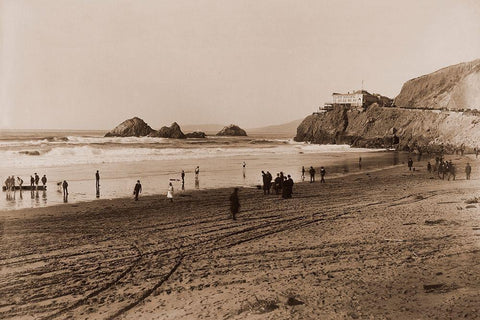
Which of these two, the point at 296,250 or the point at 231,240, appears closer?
the point at 296,250

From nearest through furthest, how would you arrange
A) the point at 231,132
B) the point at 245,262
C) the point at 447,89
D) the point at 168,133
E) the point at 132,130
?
the point at 245,262 → the point at 447,89 → the point at 168,133 → the point at 132,130 → the point at 231,132

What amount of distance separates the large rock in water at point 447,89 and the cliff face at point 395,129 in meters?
13.0

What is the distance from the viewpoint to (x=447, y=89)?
97250 millimetres

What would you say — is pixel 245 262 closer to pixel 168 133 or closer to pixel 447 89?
pixel 447 89

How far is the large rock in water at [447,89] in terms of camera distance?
8345 centimetres

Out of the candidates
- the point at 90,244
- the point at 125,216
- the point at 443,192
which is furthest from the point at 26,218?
the point at 443,192

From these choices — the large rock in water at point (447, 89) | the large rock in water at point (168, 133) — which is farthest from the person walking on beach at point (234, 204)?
the large rock in water at point (168, 133)

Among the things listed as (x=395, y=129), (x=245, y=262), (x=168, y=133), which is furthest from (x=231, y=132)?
(x=245, y=262)

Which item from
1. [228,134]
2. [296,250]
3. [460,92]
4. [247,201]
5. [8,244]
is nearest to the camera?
[296,250]

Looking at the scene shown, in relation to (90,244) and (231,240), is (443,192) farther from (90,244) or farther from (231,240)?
(90,244)

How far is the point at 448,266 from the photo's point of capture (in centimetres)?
881

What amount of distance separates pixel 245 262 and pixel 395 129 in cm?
7565

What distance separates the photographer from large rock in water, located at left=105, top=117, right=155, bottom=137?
11531 cm

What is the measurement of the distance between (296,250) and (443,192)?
1259 cm
